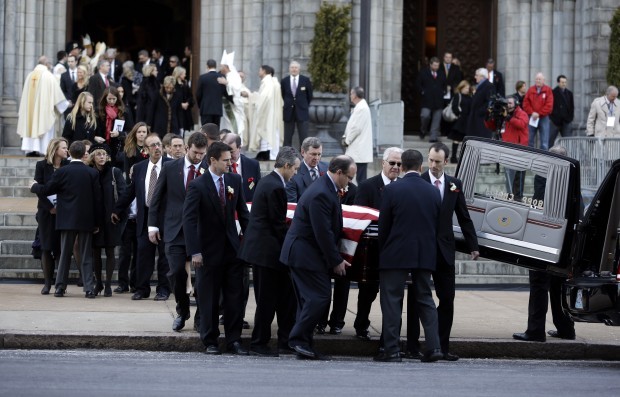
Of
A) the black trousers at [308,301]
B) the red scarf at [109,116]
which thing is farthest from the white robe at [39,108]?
the black trousers at [308,301]

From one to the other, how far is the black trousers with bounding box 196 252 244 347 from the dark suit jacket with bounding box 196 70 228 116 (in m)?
10.7

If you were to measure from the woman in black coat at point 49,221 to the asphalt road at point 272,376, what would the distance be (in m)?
3.77

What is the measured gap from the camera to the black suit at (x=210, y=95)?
23438 millimetres

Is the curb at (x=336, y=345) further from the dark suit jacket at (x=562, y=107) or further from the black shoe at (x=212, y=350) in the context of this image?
the dark suit jacket at (x=562, y=107)

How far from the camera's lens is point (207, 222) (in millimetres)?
12906

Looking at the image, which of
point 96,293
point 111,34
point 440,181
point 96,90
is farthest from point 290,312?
point 111,34

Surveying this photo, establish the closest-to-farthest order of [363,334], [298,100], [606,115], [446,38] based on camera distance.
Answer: [363,334]
[298,100]
[606,115]
[446,38]

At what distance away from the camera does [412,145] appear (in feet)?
87.8

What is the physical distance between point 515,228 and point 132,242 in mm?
5315

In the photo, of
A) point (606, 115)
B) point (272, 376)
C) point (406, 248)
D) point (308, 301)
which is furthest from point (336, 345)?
point (606, 115)

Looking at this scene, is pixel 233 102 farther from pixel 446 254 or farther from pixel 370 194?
pixel 446 254

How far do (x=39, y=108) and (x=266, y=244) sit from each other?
12.4 meters

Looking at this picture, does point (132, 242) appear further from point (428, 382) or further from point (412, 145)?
point (412, 145)

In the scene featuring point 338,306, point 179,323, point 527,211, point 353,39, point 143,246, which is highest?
point 353,39
